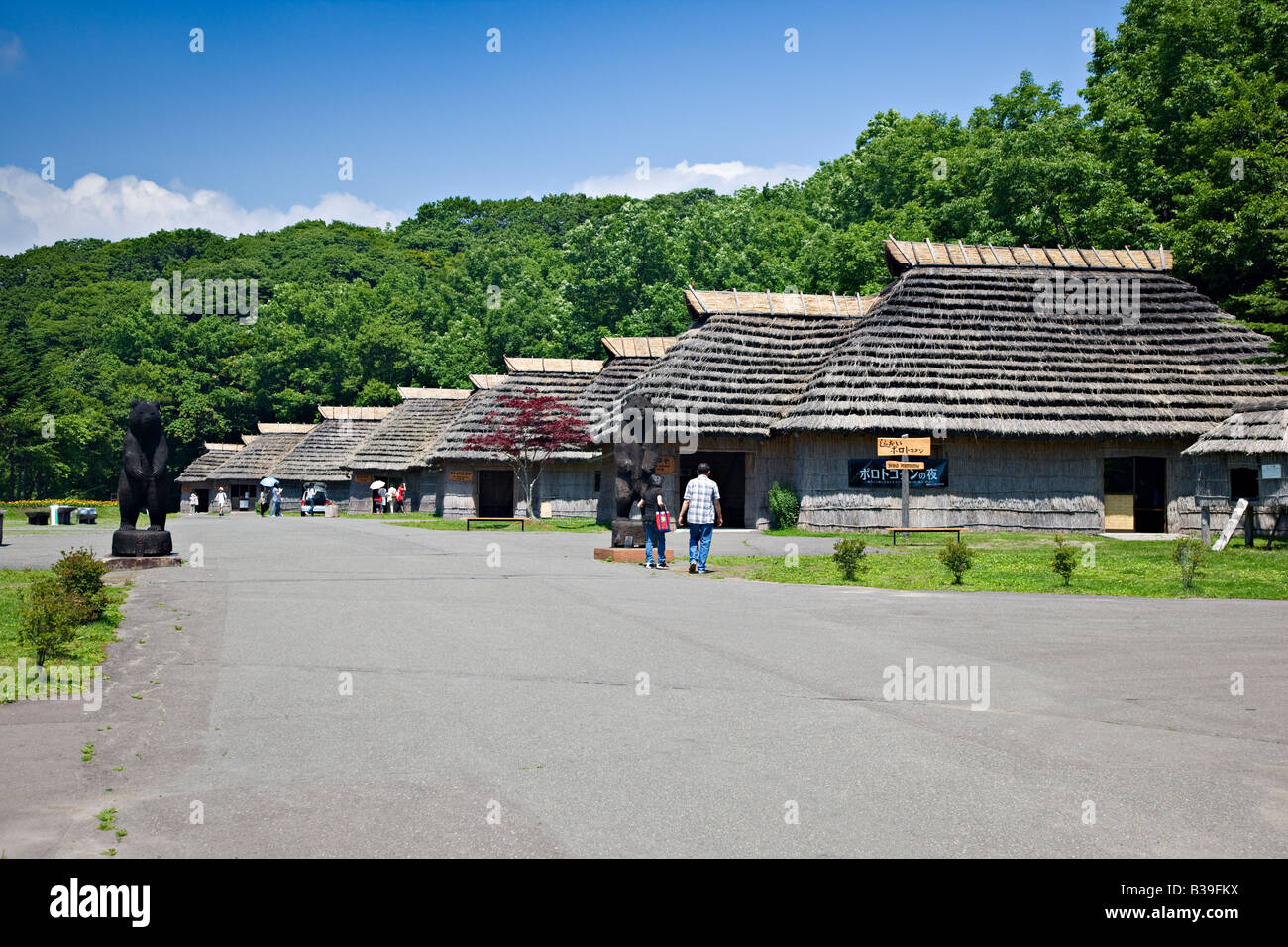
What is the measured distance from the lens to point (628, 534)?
73.9 feet

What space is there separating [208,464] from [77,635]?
66.7 metres

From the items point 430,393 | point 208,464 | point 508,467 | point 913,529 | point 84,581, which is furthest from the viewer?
point 208,464

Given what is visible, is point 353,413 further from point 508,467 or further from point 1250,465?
point 1250,465

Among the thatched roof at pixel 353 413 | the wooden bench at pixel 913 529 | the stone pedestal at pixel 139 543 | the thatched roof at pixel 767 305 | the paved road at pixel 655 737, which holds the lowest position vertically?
the paved road at pixel 655 737

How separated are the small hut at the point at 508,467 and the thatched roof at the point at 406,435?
4990 millimetres

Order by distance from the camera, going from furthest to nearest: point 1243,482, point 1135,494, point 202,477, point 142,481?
point 202,477 < point 1135,494 < point 1243,482 < point 142,481

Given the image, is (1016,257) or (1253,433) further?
(1016,257)

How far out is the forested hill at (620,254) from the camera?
41.2 m

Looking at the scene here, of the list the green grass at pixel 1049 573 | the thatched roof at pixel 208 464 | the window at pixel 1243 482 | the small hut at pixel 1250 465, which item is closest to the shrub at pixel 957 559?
the green grass at pixel 1049 573

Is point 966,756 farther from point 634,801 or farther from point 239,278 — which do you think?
point 239,278

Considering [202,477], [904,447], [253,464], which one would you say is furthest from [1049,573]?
[202,477]

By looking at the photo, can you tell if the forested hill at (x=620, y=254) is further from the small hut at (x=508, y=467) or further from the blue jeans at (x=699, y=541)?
the small hut at (x=508, y=467)
